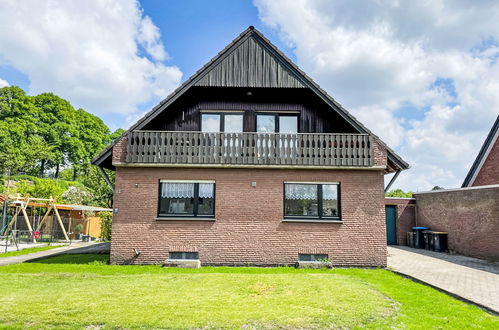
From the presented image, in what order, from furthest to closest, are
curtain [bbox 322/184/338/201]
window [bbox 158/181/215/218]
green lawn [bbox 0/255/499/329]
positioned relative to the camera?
1. curtain [bbox 322/184/338/201]
2. window [bbox 158/181/215/218]
3. green lawn [bbox 0/255/499/329]

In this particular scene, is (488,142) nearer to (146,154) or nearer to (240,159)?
(240,159)

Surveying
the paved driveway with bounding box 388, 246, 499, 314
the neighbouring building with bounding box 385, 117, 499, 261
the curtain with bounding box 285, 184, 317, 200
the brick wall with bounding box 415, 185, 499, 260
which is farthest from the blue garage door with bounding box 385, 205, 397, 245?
the curtain with bounding box 285, 184, 317, 200

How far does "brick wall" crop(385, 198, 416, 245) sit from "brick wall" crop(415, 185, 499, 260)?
118 cm

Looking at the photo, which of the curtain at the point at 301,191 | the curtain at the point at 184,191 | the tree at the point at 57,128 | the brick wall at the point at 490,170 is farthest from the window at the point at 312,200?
the tree at the point at 57,128

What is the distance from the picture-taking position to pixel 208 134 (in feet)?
37.2

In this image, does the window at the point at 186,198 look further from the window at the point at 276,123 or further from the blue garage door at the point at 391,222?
the blue garage door at the point at 391,222

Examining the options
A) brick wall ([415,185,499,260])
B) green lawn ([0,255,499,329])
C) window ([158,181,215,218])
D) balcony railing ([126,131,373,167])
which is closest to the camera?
green lawn ([0,255,499,329])

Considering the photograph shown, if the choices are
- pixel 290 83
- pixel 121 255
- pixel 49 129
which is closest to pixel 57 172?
pixel 49 129

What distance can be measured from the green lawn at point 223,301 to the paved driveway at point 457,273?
1.74 feet

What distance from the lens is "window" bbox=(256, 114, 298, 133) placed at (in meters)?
12.4

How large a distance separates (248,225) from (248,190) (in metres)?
1.16

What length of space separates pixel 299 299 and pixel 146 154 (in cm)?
700

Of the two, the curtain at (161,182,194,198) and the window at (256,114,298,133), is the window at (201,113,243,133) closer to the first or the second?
the window at (256,114,298,133)

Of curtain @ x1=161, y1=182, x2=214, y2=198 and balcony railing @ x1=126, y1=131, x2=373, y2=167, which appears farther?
curtain @ x1=161, y1=182, x2=214, y2=198
